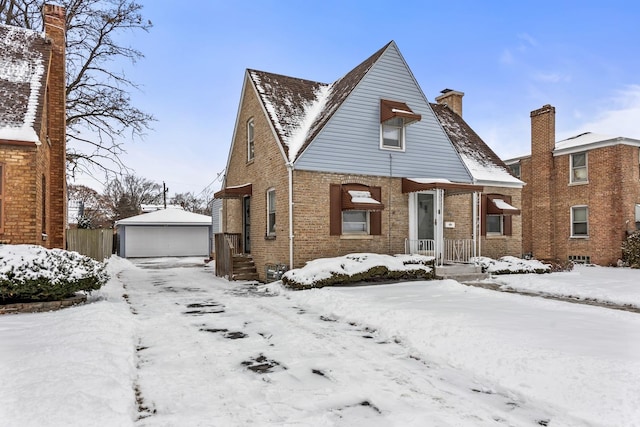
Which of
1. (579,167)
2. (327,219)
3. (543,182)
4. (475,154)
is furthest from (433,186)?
(579,167)

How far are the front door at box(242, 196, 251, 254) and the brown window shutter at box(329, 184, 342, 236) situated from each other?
469cm

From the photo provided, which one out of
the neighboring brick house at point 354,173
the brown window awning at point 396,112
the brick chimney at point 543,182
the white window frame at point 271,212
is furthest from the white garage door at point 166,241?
the brick chimney at point 543,182

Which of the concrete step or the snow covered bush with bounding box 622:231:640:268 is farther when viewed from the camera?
the snow covered bush with bounding box 622:231:640:268

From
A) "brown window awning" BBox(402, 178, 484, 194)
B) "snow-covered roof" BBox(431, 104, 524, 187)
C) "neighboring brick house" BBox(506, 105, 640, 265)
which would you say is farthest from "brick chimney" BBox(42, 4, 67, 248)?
"neighboring brick house" BBox(506, 105, 640, 265)

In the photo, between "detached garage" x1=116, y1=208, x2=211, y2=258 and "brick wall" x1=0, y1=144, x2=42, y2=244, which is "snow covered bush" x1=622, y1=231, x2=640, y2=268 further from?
"detached garage" x1=116, y1=208, x2=211, y2=258

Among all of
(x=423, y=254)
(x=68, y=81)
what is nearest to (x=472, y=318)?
(x=423, y=254)

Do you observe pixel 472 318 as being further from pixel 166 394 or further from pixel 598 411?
pixel 166 394

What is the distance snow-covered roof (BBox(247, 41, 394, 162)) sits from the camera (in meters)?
13.2

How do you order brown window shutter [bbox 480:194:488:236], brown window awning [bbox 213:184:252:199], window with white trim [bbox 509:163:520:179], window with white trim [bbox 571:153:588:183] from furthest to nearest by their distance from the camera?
window with white trim [bbox 509:163:520:179]
window with white trim [bbox 571:153:588:183]
brown window shutter [bbox 480:194:488:236]
brown window awning [bbox 213:184:252:199]

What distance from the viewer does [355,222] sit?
13445 mm

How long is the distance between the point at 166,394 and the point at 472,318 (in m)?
5.16

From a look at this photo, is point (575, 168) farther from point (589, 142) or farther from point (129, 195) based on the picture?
point (129, 195)

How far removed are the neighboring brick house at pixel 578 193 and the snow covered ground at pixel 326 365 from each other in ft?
43.3

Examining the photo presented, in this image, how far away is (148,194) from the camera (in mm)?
60406
